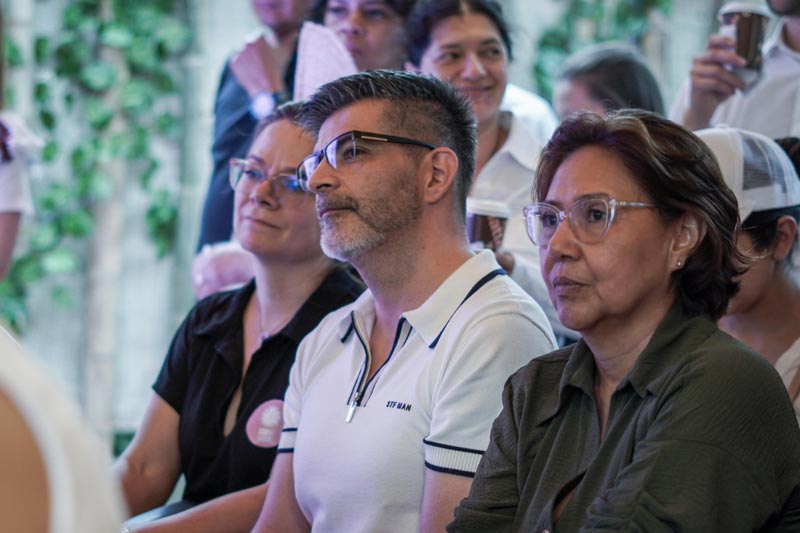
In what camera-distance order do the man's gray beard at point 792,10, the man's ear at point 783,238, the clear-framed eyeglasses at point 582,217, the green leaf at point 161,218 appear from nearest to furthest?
the clear-framed eyeglasses at point 582,217 → the man's ear at point 783,238 → the man's gray beard at point 792,10 → the green leaf at point 161,218

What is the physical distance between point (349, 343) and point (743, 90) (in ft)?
3.79

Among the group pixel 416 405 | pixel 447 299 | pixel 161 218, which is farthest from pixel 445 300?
pixel 161 218

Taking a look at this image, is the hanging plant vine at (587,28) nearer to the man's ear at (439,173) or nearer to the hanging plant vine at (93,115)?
the hanging plant vine at (93,115)

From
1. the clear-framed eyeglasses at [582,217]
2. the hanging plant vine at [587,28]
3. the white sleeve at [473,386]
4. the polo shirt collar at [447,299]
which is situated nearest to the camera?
the clear-framed eyeglasses at [582,217]

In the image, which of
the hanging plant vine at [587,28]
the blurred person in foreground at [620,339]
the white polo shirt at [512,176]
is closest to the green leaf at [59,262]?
the hanging plant vine at [587,28]

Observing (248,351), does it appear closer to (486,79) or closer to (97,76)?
(486,79)

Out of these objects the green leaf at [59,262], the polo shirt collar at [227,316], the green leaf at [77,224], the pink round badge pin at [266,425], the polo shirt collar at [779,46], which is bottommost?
the green leaf at [59,262]

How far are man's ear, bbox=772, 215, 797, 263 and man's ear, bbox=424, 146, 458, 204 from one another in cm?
62

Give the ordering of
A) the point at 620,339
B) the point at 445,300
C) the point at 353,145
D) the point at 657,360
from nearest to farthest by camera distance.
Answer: the point at 657,360
the point at 620,339
the point at 445,300
the point at 353,145

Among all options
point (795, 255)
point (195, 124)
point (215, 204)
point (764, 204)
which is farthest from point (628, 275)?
point (195, 124)

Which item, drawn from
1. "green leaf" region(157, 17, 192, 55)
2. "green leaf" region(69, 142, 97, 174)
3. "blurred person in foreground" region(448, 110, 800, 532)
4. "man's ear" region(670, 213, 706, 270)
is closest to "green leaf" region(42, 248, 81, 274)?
"green leaf" region(69, 142, 97, 174)

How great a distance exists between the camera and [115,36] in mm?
4746

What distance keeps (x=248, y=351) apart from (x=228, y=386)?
9 cm

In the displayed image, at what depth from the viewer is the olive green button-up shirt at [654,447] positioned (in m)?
1.33
